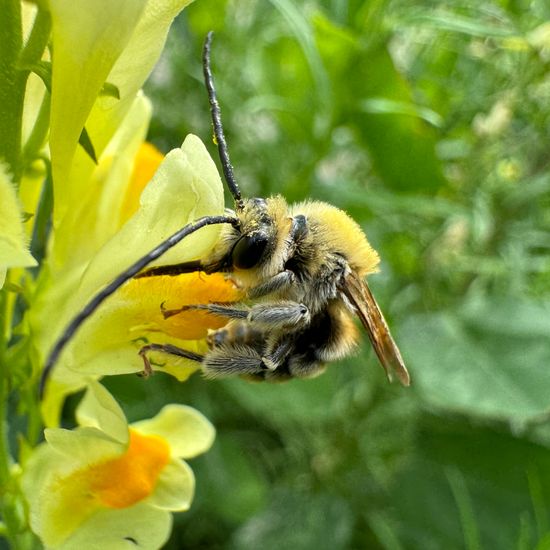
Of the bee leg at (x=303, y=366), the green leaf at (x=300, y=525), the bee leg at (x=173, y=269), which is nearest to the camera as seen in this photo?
the bee leg at (x=173, y=269)

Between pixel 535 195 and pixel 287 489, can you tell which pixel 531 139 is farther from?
pixel 287 489

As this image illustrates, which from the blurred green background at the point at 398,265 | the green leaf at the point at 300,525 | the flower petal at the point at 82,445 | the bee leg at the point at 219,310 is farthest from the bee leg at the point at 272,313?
the green leaf at the point at 300,525

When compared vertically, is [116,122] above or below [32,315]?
above

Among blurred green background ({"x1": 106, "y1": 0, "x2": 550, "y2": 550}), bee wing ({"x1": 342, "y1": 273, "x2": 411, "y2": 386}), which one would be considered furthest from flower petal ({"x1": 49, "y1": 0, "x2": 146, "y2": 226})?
blurred green background ({"x1": 106, "y1": 0, "x2": 550, "y2": 550})

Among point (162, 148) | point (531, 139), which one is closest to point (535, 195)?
point (531, 139)

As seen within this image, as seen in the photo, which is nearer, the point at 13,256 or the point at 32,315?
the point at 13,256

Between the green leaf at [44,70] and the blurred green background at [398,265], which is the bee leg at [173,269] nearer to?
the green leaf at [44,70]
